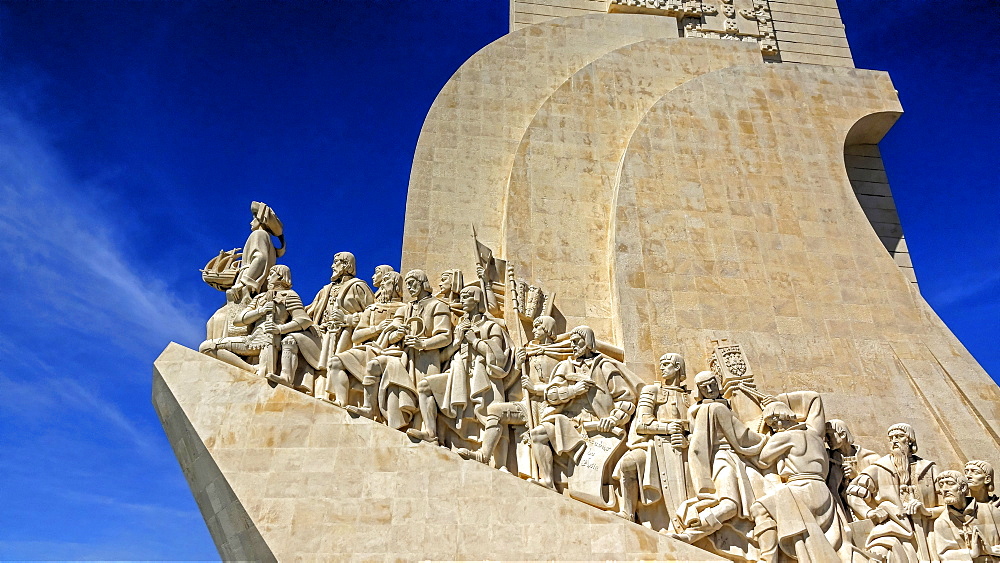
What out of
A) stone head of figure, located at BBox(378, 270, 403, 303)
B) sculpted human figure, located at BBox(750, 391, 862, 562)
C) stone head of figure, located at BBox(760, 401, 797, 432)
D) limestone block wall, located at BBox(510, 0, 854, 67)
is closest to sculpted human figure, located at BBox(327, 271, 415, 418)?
stone head of figure, located at BBox(378, 270, 403, 303)

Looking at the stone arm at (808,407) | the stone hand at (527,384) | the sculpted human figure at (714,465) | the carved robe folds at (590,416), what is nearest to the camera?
the sculpted human figure at (714,465)

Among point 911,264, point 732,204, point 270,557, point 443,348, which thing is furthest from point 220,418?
point 911,264

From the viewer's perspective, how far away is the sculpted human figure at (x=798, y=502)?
6445 millimetres

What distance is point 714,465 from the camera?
693 centimetres

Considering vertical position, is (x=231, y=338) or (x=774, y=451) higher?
(x=231, y=338)

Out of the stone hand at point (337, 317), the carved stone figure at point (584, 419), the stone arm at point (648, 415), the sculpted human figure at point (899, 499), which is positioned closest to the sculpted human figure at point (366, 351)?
the stone hand at point (337, 317)

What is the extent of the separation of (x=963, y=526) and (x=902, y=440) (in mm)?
850

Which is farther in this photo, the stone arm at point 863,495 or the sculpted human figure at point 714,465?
the stone arm at point 863,495

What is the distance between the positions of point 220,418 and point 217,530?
979 mm

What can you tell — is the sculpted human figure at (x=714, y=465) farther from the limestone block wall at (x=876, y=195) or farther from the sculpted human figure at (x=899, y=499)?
the limestone block wall at (x=876, y=195)

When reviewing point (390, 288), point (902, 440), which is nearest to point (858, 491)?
point (902, 440)

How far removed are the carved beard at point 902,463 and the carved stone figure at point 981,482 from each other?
0.47m

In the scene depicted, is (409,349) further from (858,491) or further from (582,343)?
(858,491)

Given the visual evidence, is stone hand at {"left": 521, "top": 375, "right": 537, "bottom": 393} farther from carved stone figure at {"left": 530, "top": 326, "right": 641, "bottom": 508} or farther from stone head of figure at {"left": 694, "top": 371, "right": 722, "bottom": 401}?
stone head of figure at {"left": 694, "top": 371, "right": 722, "bottom": 401}
